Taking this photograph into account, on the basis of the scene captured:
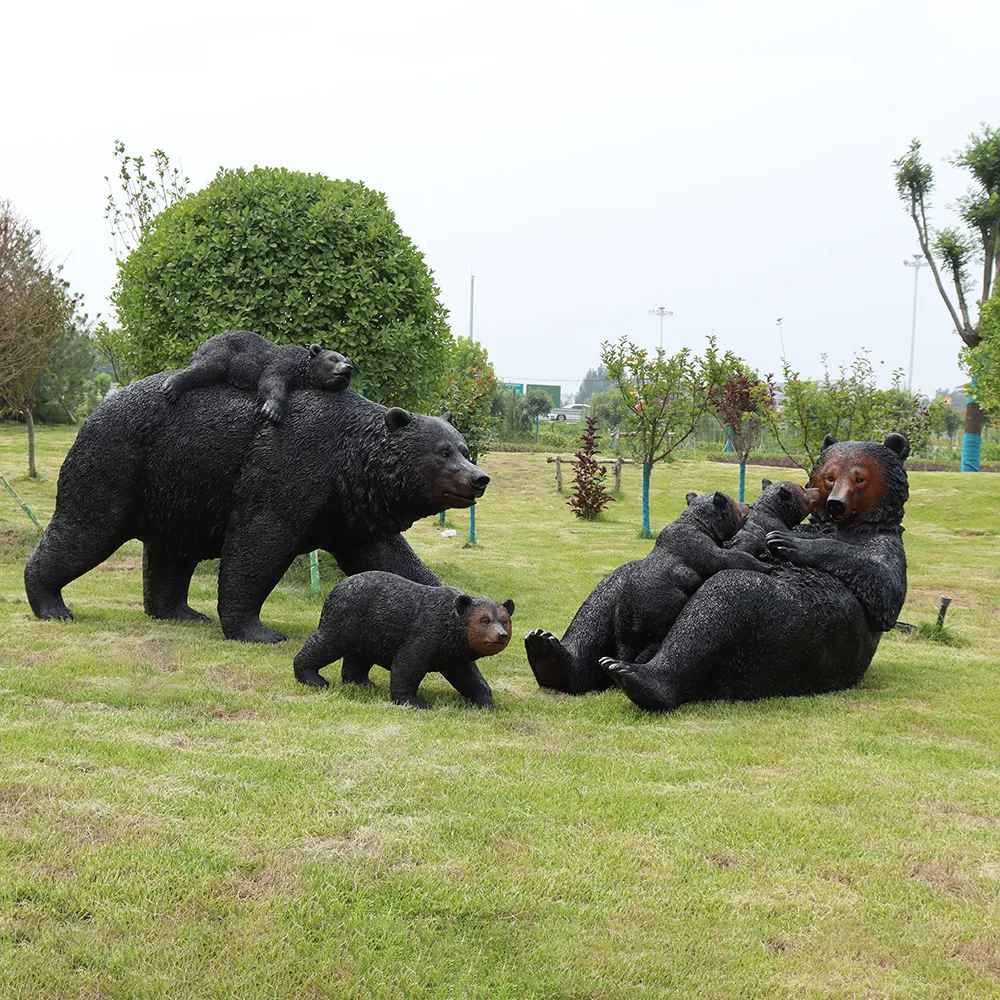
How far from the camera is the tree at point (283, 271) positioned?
9.66m

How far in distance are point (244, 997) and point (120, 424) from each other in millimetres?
5369

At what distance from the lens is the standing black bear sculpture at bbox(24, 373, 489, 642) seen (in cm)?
698

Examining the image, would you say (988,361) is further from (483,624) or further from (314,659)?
(314,659)

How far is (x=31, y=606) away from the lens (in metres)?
7.68

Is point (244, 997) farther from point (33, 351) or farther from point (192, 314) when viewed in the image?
point (33, 351)

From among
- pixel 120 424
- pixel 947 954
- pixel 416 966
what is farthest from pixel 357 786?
pixel 120 424

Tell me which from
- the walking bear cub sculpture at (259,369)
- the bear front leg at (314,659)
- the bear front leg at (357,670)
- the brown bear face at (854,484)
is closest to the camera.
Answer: the bear front leg at (314,659)

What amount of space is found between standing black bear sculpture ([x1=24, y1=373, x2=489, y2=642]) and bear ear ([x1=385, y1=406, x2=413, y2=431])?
0.01 m

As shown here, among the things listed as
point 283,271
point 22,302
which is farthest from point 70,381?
point 283,271

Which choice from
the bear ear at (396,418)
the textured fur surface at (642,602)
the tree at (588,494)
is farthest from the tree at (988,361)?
the bear ear at (396,418)

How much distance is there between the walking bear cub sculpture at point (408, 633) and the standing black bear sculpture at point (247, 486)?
48.2 inches

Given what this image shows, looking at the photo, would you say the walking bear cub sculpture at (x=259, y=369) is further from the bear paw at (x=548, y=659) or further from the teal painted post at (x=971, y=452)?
the teal painted post at (x=971, y=452)

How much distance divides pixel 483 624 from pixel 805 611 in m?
1.98

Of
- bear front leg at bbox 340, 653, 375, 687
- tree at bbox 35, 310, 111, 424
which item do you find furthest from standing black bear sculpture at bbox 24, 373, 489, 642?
tree at bbox 35, 310, 111, 424
